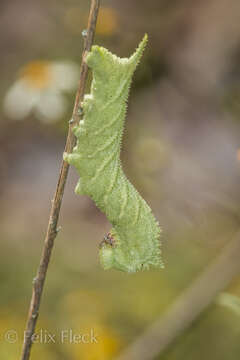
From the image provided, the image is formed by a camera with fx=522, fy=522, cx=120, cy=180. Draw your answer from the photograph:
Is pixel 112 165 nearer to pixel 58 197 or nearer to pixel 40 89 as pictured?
pixel 58 197

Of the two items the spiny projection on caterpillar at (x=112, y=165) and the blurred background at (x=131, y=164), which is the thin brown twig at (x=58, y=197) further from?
the blurred background at (x=131, y=164)

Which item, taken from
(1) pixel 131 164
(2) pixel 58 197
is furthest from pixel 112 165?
(1) pixel 131 164

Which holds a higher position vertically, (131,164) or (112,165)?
(131,164)

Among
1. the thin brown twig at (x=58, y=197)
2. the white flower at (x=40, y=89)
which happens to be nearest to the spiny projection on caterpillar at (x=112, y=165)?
the thin brown twig at (x=58, y=197)

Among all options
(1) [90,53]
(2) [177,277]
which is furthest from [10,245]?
(1) [90,53]

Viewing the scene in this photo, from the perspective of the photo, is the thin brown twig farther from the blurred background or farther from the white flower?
the white flower

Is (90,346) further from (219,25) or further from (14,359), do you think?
(219,25)

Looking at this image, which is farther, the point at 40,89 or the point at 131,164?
the point at 131,164

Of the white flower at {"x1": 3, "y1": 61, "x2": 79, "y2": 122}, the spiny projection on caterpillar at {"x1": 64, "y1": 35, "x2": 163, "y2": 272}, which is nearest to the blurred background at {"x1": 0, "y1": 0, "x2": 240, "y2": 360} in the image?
the white flower at {"x1": 3, "y1": 61, "x2": 79, "y2": 122}
